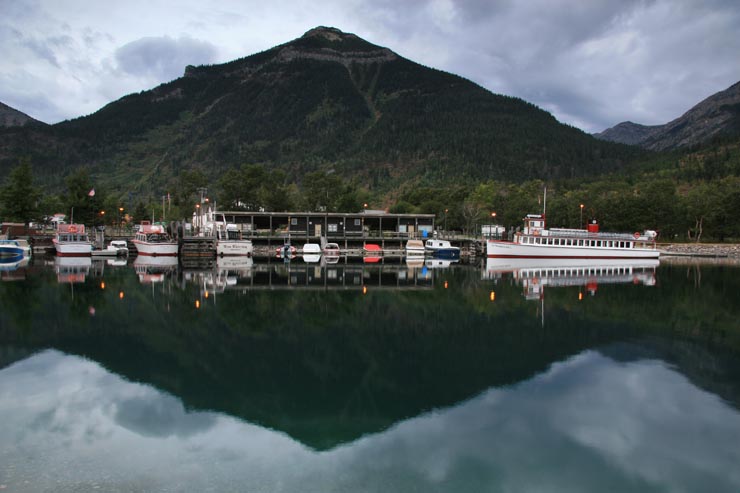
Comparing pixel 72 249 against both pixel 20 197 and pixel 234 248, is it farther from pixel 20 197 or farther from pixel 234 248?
pixel 20 197

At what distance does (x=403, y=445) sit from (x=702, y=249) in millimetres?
85943

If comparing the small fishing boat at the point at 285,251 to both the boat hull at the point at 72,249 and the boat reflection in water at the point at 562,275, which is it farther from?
the boat reflection in water at the point at 562,275

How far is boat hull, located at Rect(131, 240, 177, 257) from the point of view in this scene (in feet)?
203

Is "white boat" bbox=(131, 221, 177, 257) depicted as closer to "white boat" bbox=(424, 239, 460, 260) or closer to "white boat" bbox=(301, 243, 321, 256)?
"white boat" bbox=(301, 243, 321, 256)

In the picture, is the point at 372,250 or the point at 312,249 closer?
the point at 312,249

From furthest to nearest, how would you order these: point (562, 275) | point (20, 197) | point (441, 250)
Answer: point (20, 197)
point (441, 250)
point (562, 275)

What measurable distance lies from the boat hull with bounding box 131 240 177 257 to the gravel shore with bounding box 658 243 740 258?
7096 cm

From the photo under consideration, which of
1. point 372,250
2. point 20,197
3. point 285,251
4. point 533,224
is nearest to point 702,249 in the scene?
point 533,224

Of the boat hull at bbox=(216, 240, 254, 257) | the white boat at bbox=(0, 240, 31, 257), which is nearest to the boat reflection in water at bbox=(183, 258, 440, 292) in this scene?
the boat hull at bbox=(216, 240, 254, 257)

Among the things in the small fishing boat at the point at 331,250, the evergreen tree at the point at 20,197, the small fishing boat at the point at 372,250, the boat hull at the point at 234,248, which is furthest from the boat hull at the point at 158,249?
the small fishing boat at the point at 372,250

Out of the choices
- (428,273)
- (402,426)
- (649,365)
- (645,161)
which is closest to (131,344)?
(402,426)

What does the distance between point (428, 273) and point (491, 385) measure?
32398mm

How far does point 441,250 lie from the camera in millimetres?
67688

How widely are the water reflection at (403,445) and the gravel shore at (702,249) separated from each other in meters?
75.5
